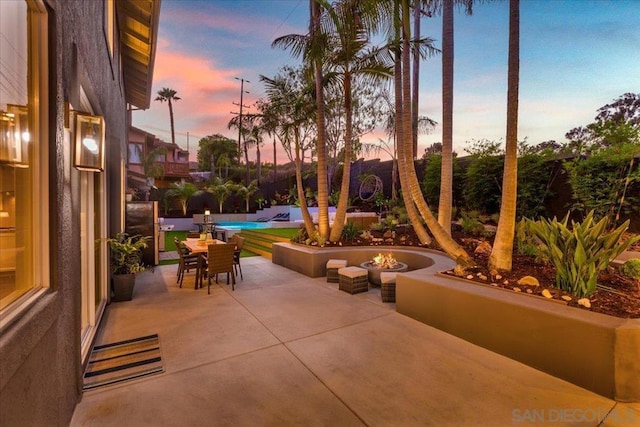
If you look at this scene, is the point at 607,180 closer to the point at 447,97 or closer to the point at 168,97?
the point at 447,97

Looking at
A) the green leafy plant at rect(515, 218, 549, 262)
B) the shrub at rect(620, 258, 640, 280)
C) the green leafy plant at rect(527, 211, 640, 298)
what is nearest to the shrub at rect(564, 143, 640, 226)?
the green leafy plant at rect(515, 218, 549, 262)

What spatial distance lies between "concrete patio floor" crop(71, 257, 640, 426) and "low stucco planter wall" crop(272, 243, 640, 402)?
0.41ft

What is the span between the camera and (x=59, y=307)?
6.32 ft

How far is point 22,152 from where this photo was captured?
1646 mm

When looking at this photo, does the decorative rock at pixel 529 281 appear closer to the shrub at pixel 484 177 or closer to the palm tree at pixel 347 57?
the palm tree at pixel 347 57

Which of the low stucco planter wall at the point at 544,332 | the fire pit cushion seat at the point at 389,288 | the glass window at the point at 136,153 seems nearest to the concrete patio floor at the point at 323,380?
the low stucco planter wall at the point at 544,332

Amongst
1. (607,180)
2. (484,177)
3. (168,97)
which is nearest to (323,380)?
(607,180)

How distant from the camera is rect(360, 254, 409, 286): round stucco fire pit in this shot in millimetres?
5977

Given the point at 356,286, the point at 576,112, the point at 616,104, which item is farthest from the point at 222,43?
the point at 616,104

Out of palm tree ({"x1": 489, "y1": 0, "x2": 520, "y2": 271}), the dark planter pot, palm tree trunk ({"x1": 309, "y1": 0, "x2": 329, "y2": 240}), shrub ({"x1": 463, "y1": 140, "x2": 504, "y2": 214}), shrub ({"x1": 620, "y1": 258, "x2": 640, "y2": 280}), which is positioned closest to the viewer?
shrub ({"x1": 620, "y1": 258, "x2": 640, "y2": 280})

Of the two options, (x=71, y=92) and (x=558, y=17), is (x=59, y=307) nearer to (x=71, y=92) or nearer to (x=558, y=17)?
(x=71, y=92)

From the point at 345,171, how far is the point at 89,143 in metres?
5.39

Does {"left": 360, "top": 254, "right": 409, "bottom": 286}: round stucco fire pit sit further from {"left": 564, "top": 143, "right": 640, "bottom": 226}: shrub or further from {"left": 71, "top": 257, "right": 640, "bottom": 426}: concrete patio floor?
{"left": 564, "top": 143, "right": 640, "bottom": 226}: shrub

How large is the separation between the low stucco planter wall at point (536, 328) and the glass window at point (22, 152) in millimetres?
3957
